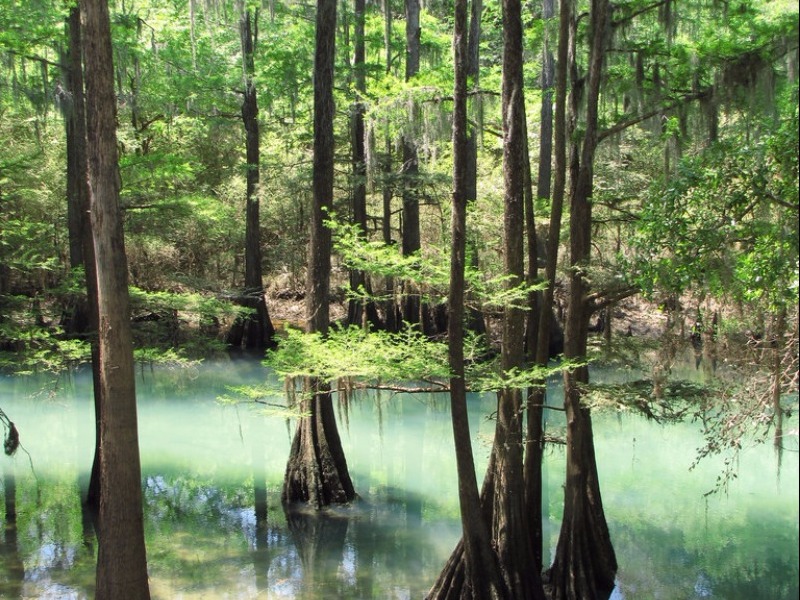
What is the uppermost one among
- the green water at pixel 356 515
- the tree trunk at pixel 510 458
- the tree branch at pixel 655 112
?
the tree branch at pixel 655 112

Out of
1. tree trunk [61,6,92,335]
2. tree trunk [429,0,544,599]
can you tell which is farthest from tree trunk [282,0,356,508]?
tree trunk [429,0,544,599]

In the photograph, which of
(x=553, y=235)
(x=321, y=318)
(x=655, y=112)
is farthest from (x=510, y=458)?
(x=321, y=318)

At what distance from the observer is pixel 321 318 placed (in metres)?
11.1

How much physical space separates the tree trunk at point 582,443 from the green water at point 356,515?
0.68m

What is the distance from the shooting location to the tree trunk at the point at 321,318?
10820 millimetres

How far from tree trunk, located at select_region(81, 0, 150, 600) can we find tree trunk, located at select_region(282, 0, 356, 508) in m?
4.28

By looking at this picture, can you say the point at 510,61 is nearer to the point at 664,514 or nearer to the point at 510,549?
the point at 510,549

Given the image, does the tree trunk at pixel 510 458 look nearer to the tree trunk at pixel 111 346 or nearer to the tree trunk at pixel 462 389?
the tree trunk at pixel 462 389

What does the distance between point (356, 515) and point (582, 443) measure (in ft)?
12.6

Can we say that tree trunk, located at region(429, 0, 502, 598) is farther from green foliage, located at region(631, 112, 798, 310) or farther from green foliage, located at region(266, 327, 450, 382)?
green foliage, located at region(631, 112, 798, 310)

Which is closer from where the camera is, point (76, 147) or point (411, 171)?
point (76, 147)

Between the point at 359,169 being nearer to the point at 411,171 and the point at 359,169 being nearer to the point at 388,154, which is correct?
the point at 388,154

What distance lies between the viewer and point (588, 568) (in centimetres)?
801

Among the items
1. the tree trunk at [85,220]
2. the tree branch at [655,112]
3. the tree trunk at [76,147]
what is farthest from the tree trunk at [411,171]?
the tree branch at [655,112]
